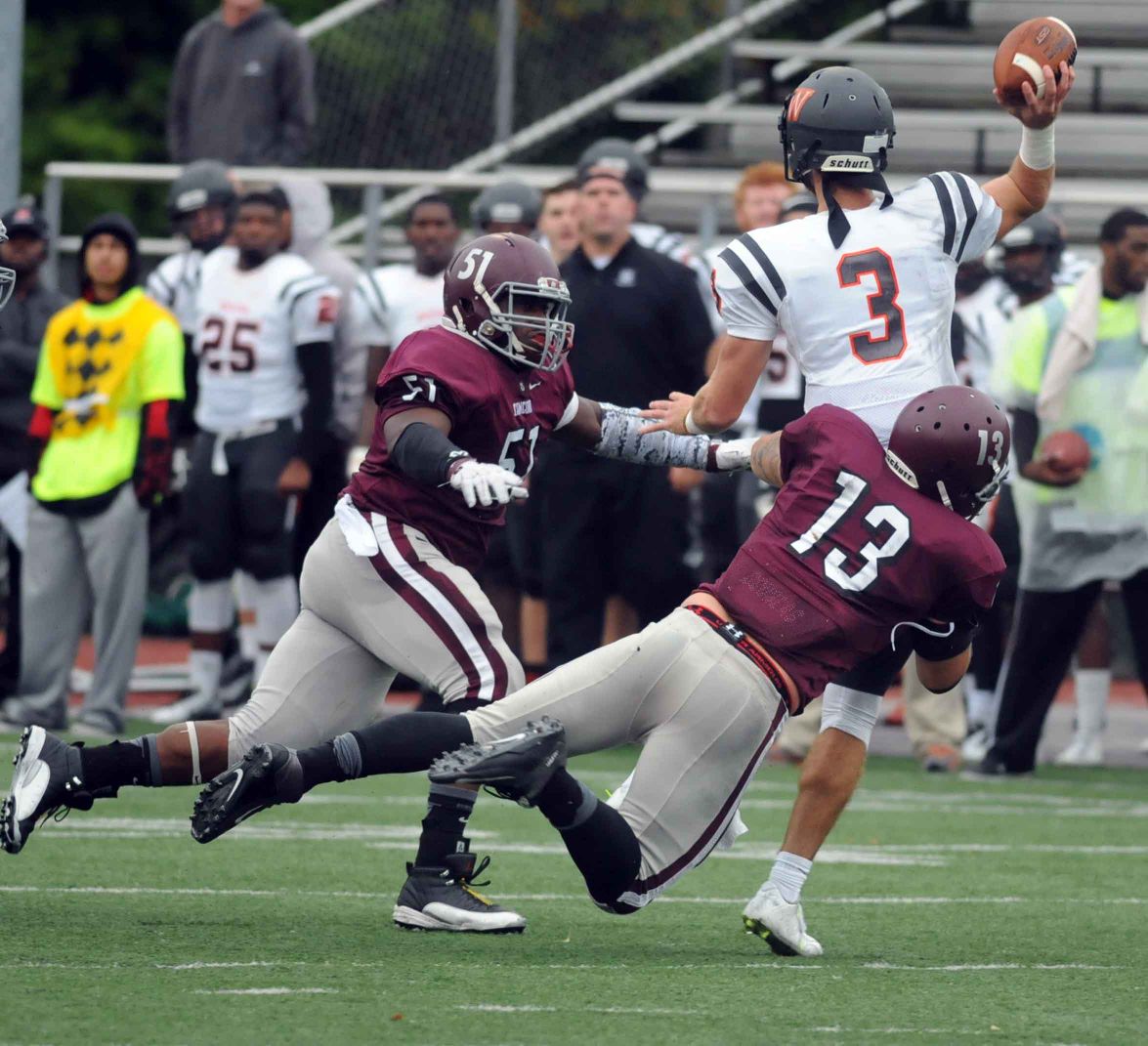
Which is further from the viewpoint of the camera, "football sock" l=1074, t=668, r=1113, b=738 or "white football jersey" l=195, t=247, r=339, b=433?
"white football jersey" l=195, t=247, r=339, b=433

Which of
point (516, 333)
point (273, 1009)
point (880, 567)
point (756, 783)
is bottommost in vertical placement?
point (756, 783)

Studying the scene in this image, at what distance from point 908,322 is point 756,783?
137 inches

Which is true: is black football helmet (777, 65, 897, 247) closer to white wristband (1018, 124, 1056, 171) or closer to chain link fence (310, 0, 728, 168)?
white wristband (1018, 124, 1056, 171)

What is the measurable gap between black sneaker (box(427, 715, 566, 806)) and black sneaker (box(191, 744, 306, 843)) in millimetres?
318

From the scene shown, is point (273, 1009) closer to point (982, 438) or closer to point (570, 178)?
point (982, 438)

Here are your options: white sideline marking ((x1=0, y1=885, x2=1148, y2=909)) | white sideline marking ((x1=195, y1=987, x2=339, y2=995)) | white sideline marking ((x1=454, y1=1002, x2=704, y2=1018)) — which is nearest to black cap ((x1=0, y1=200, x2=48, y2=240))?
white sideline marking ((x1=0, y1=885, x2=1148, y2=909))

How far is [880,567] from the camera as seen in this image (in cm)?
456

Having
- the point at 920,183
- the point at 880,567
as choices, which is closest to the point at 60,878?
the point at 880,567

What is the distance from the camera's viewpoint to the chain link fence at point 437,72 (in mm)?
13086

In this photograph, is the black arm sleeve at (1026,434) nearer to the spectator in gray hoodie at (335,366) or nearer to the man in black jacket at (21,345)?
the spectator in gray hoodie at (335,366)

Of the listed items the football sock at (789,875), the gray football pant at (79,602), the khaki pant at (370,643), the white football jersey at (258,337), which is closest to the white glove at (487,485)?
the khaki pant at (370,643)

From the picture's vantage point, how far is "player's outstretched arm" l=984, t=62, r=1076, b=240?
5.29m

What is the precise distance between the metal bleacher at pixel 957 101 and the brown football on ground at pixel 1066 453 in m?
4.64

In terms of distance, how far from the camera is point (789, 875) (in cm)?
480
